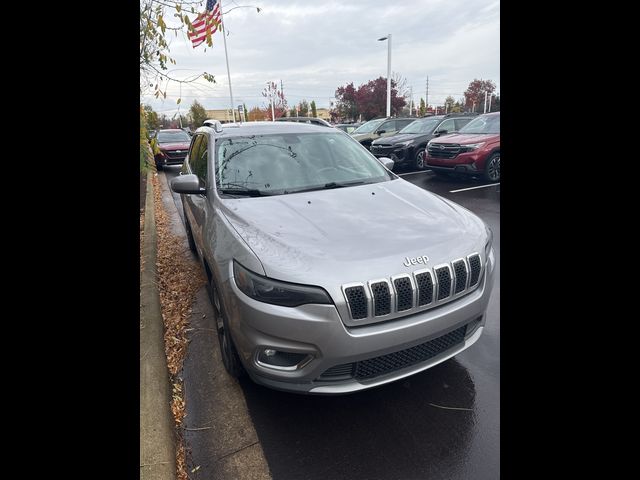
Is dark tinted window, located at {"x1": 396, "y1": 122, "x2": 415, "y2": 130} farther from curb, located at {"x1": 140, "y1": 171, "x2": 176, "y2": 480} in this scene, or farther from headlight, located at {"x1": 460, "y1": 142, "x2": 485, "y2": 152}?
curb, located at {"x1": 140, "y1": 171, "x2": 176, "y2": 480}

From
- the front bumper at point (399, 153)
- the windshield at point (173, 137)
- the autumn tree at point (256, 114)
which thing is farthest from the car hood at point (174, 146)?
the autumn tree at point (256, 114)

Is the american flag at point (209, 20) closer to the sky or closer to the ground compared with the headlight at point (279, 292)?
closer to the sky

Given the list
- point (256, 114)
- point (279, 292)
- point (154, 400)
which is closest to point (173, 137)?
point (154, 400)

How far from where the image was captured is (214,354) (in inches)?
126

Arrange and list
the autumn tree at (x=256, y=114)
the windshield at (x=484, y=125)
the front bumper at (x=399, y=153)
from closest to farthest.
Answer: the windshield at (x=484, y=125) → the front bumper at (x=399, y=153) → the autumn tree at (x=256, y=114)

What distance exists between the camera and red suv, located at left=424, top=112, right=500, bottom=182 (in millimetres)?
8875

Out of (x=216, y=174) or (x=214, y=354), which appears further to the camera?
(x=216, y=174)

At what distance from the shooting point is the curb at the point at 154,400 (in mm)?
2008

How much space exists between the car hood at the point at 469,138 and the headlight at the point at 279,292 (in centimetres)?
825

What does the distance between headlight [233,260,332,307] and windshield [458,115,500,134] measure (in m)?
8.86

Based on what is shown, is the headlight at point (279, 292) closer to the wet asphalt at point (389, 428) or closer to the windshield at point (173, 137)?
the wet asphalt at point (389, 428)
